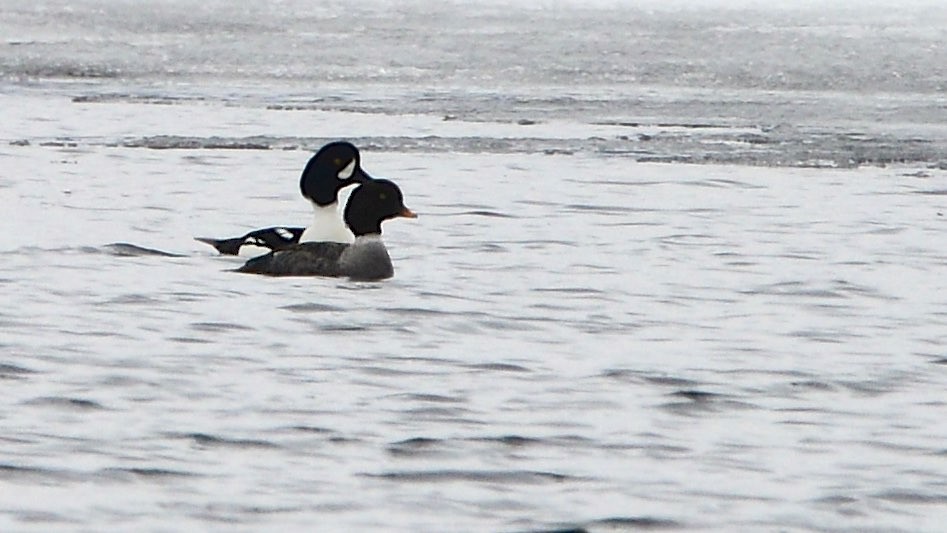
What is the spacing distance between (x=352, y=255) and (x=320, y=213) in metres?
0.67

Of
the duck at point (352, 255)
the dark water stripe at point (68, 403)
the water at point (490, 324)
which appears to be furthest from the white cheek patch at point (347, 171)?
the dark water stripe at point (68, 403)

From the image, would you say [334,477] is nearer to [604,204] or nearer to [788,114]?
[604,204]

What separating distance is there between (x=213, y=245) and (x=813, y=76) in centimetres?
1646

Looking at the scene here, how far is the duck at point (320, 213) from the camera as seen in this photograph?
1002 centimetres

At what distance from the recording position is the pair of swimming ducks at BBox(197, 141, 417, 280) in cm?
960

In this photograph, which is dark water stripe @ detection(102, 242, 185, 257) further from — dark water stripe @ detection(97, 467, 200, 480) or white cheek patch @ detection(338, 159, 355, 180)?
dark water stripe @ detection(97, 467, 200, 480)

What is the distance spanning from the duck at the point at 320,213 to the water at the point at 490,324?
0.12 metres

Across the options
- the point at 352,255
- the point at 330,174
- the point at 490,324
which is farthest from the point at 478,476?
the point at 330,174

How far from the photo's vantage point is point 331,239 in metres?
10.2

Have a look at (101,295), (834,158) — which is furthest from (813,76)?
(101,295)

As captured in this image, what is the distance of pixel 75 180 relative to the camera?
13453 mm

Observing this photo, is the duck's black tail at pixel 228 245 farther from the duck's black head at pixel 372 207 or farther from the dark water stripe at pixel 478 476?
the dark water stripe at pixel 478 476

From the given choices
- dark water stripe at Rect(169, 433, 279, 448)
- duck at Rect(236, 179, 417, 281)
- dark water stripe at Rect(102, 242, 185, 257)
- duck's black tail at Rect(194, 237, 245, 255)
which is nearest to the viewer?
dark water stripe at Rect(169, 433, 279, 448)

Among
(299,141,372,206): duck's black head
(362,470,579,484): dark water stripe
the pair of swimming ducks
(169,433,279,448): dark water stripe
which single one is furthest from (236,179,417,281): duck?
(362,470,579,484): dark water stripe
